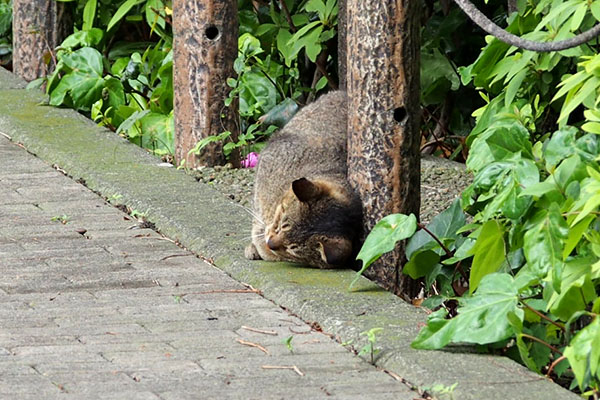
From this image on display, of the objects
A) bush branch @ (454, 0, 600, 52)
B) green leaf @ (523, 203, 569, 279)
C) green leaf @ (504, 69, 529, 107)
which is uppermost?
bush branch @ (454, 0, 600, 52)

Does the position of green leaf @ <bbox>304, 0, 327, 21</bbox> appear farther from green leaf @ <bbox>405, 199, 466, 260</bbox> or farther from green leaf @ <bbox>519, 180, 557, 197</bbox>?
green leaf @ <bbox>519, 180, 557, 197</bbox>

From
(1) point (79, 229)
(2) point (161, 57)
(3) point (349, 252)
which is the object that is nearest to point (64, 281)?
(1) point (79, 229)

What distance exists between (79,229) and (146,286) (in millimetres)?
1010

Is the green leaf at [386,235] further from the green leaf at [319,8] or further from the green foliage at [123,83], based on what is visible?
the green foliage at [123,83]

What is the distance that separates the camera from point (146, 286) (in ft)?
16.9

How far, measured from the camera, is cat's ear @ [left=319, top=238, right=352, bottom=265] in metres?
5.25

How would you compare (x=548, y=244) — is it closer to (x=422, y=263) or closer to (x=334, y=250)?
(x=422, y=263)

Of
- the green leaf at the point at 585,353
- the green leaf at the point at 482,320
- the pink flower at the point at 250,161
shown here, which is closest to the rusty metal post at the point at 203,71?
the pink flower at the point at 250,161

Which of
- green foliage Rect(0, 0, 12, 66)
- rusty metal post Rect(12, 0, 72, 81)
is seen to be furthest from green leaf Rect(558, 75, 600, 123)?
green foliage Rect(0, 0, 12, 66)

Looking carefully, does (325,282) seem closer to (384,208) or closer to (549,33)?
(384,208)

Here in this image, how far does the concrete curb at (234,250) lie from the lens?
3986 mm

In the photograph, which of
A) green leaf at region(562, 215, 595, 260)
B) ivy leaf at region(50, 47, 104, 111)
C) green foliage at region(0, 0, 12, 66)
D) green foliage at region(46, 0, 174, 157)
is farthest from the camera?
green foliage at region(0, 0, 12, 66)

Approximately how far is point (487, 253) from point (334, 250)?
3.10ft

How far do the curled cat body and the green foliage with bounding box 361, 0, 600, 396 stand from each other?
0.44 metres
